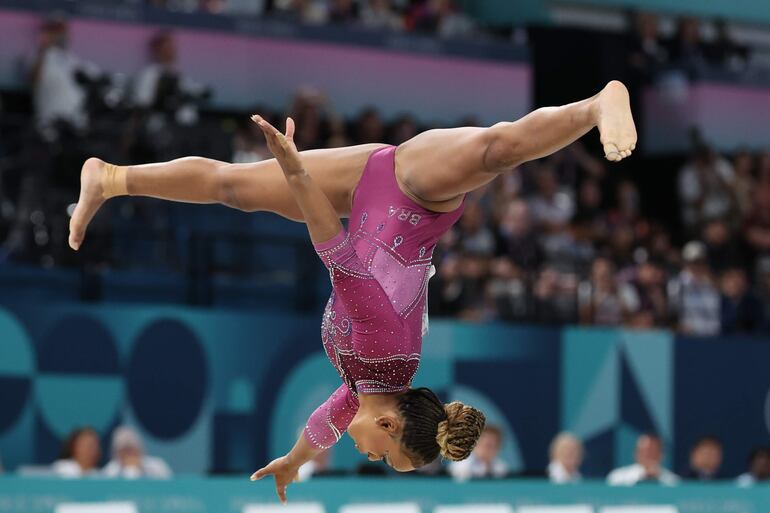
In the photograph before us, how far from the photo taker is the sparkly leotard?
523cm

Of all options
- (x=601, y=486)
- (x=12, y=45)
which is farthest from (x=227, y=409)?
(x=12, y=45)

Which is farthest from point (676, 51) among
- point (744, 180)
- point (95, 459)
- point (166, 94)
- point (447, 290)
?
point (95, 459)

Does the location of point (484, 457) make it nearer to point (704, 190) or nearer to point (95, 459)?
point (95, 459)

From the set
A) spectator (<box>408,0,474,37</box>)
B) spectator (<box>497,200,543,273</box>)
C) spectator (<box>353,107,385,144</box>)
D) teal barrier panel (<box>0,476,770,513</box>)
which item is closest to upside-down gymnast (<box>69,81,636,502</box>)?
teal barrier panel (<box>0,476,770,513</box>)

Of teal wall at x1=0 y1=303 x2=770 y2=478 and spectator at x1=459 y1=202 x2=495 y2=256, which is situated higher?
spectator at x1=459 y1=202 x2=495 y2=256

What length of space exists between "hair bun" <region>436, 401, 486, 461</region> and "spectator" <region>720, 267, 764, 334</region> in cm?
728

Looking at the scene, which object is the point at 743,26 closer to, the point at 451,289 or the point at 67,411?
the point at 451,289

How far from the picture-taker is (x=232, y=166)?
5961 millimetres

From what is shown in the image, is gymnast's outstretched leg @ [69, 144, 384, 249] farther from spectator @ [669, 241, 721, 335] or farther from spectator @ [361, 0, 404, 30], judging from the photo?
spectator @ [361, 0, 404, 30]

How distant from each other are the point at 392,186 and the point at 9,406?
15.0 ft

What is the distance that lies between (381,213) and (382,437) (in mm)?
856

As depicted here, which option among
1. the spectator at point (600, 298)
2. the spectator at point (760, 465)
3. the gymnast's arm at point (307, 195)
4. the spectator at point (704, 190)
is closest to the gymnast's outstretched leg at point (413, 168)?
the gymnast's arm at point (307, 195)

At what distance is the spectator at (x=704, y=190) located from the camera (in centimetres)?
1395

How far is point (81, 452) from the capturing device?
29.4ft
